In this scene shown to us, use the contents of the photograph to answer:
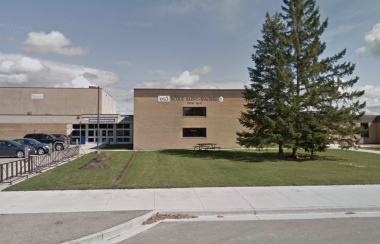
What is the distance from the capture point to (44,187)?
10516mm

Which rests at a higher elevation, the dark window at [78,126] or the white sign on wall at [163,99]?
the white sign on wall at [163,99]

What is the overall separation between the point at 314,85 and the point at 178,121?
14892 mm

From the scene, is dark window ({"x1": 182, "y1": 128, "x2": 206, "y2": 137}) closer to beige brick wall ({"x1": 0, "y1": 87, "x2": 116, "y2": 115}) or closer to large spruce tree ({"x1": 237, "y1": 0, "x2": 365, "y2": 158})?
large spruce tree ({"x1": 237, "y1": 0, "x2": 365, "y2": 158})

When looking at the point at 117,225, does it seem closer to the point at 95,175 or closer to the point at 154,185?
the point at 154,185

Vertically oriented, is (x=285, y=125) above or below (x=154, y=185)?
above

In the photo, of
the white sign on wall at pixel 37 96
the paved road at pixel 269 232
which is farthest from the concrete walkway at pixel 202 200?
the white sign on wall at pixel 37 96

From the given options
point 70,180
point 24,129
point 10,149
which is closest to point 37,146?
point 10,149

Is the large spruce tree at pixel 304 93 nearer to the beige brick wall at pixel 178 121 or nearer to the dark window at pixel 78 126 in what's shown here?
the beige brick wall at pixel 178 121

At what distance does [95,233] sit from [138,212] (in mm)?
1669

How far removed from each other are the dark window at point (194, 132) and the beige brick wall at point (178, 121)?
1.25 ft

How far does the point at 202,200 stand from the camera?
9039 mm

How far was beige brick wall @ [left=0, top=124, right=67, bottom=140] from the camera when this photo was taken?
35.9 m

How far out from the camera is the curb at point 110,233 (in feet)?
19.4

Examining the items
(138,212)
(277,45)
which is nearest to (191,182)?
(138,212)
